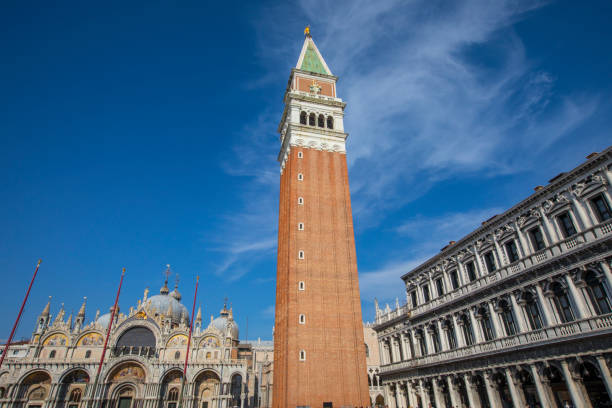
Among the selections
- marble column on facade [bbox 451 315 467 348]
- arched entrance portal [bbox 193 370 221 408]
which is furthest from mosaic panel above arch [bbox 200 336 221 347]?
marble column on facade [bbox 451 315 467 348]

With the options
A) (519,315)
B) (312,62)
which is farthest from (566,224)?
(312,62)

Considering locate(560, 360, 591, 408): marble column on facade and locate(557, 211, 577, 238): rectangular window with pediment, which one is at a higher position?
locate(557, 211, 577, 238): rectangular window with pediment

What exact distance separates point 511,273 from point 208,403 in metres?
45.2

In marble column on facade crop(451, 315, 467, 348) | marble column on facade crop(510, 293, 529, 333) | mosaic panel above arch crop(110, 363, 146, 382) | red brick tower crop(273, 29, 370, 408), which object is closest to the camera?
marble column on facade crop(510, 293, 529, 333)

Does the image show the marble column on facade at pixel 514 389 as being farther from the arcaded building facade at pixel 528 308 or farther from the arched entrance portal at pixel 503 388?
the arched entrance portal at pixel 503 388

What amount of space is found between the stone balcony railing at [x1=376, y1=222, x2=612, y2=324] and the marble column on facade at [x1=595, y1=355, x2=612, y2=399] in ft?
18.9

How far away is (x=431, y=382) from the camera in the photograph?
32.1m

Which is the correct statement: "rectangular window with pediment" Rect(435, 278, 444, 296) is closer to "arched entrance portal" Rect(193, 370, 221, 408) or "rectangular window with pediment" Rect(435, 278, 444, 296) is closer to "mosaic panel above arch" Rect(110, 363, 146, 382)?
"arched entrance portal" Rect(193, 370, 221, 408)

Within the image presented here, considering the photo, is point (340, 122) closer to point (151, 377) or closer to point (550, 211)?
point (550, 211)

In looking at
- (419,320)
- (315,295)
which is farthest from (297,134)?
(419,320)

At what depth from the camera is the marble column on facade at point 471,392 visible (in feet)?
→ 87.7

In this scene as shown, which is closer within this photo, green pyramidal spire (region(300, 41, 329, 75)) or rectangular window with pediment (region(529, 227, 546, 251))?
rectangular window with pediment (region(529, 227, 546, 251))

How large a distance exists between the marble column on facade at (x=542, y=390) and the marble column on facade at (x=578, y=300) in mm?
4471

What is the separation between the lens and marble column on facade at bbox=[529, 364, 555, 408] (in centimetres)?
2138
